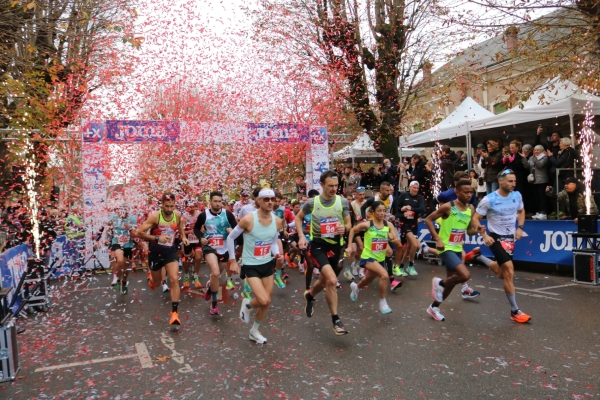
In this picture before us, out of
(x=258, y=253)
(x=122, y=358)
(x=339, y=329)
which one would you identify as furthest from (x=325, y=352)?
(x=122, y=358)

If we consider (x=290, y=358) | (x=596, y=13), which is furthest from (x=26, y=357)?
(x=596, y=13)

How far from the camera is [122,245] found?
416 inches

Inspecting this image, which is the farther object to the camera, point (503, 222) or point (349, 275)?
point (349, 275)

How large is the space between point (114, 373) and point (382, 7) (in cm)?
1524

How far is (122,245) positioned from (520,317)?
26.0ft

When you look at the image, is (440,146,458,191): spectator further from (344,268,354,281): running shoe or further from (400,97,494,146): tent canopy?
(344,268,354,281): running shoe

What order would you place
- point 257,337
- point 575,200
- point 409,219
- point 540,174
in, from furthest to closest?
point 540,174, point 409,219, point 575,200, point 257,337

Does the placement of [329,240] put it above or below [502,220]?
below

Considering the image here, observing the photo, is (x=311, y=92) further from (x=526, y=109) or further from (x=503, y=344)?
(x=503, y=344)

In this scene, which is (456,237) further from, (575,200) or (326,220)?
(575,200)

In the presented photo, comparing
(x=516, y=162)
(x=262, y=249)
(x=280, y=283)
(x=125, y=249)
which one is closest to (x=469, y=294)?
(x=280, y=283)

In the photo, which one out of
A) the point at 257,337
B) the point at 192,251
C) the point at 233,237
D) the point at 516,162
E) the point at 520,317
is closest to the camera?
the point at 257,337

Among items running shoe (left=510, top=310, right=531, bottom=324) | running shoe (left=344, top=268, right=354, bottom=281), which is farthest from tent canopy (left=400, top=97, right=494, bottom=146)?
running shoe (left=510, top=310, right=531, bottom=324)

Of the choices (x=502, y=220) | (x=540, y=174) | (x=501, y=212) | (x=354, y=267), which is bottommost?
(x=354, y=267)
